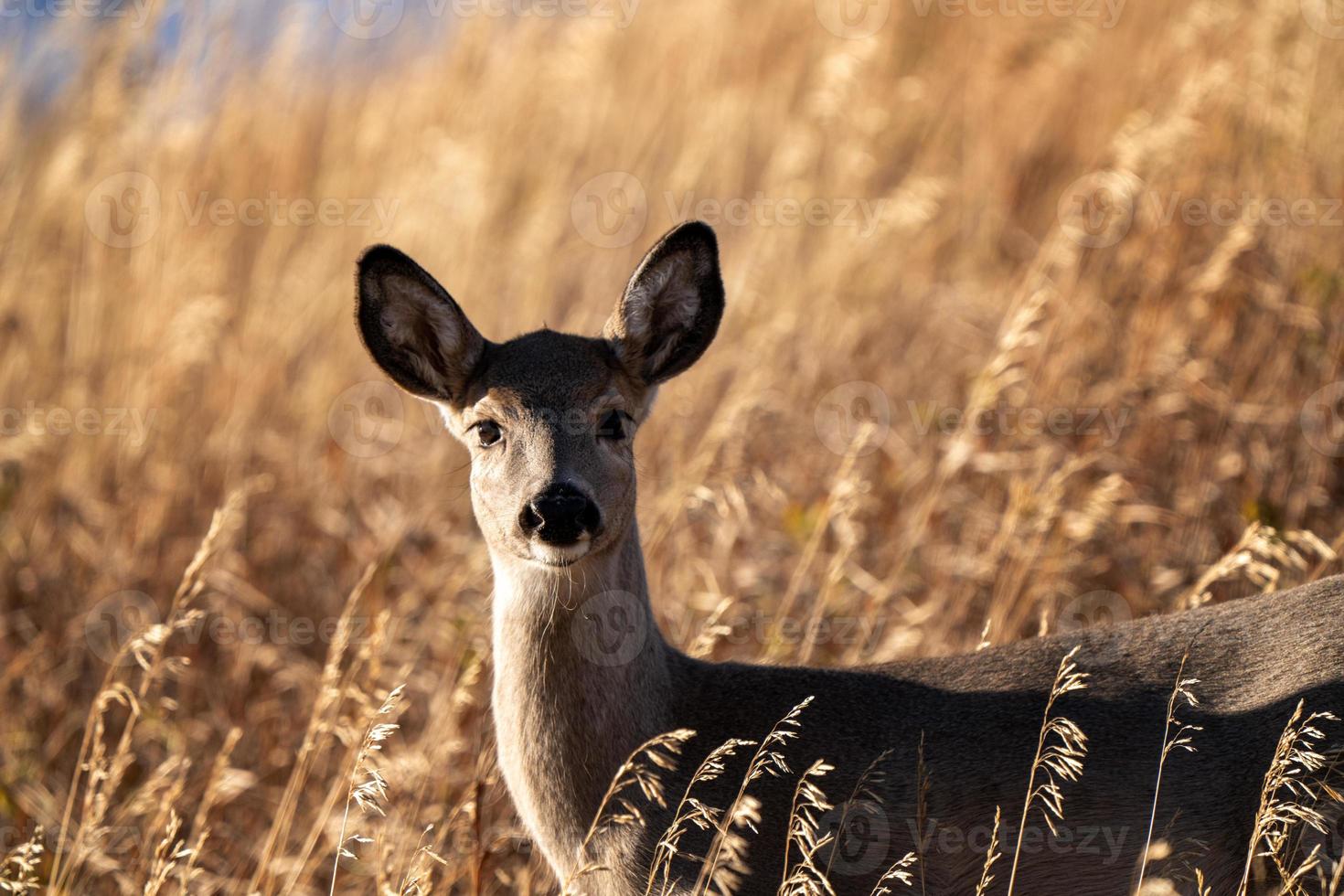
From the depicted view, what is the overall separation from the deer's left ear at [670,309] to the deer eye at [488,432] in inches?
18.0

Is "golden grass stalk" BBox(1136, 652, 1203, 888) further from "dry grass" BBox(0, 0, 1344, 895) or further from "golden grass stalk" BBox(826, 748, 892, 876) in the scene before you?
"dry grass" BBox(0, 0, 1344, 895)

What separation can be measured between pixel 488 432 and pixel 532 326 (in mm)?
3854

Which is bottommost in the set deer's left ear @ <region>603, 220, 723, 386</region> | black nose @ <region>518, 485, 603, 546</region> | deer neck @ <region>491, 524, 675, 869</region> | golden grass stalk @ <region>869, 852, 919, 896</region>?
golden grass stalk @ <region>869, 852, 919, 896</region>

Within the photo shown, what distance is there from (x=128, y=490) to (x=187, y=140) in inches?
98.4

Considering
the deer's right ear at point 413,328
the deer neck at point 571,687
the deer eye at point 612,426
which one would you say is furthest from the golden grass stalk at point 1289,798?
the deer's right ear at point 413,328

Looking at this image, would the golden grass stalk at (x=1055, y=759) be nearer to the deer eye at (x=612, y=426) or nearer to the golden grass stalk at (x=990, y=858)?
the golden grass stalk at (x=990, y=858)

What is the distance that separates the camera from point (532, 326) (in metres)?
7.69

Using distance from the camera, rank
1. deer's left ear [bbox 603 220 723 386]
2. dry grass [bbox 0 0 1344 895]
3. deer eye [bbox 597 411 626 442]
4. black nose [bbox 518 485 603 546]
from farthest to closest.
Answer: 1. dry grass [bbox 0 0 1344 895]
2. deer's left ear [bbox 603 220 723 386]
3. deer eye [bbox 597 411 626 442]
4. black nose [bbox 518 485 603 546]

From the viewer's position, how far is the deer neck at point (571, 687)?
3.63 meters

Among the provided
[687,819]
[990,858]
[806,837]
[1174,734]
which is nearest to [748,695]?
[687,819]

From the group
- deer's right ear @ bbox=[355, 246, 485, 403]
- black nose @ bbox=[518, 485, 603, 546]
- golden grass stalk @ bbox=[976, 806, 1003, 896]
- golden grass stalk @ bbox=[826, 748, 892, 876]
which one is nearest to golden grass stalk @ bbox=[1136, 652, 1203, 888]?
golden grass stalk @ bbox=[976, 806, 1003, 896]

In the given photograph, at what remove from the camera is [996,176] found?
8.49 meters

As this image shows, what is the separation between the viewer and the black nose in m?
3.48

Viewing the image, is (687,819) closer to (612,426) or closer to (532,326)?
(612,426)
